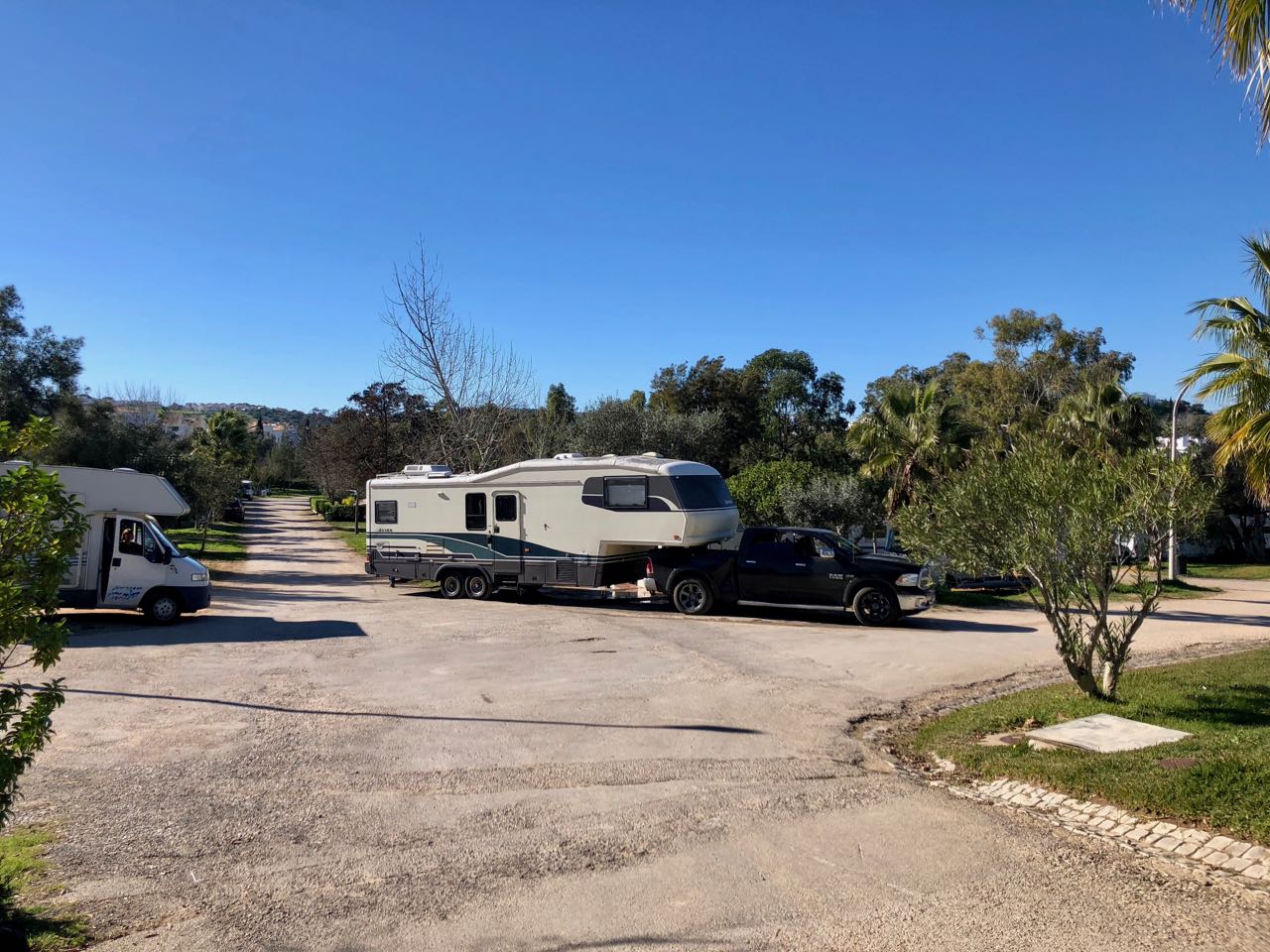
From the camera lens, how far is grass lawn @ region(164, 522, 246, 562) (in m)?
31.6

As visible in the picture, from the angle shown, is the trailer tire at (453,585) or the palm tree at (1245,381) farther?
the trailer tire at (453,585)

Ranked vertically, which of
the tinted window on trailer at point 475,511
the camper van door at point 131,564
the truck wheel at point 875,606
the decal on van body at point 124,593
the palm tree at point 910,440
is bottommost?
the truck wheel at point 875,606

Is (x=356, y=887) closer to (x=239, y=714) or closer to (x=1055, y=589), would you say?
(x=239, y=714)

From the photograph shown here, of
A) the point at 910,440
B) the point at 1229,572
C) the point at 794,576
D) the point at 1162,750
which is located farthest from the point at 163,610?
the point at 1229,572

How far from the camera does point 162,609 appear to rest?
15797 mm

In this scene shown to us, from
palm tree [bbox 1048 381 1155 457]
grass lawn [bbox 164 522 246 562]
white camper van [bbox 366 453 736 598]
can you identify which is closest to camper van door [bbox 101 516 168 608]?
white camper van [bbox 366 453 736 598]

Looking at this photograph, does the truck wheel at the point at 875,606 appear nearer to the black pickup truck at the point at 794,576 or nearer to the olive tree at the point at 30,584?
the black pickup truck at the point at 794,576

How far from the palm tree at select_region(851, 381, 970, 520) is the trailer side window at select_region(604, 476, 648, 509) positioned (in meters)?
8.17

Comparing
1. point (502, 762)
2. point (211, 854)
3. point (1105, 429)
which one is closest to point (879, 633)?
point (502, 762)

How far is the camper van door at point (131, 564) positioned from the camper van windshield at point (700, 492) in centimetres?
970

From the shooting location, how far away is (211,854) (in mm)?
5422

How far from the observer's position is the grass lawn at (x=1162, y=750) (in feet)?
19.5

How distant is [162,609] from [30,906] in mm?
12493

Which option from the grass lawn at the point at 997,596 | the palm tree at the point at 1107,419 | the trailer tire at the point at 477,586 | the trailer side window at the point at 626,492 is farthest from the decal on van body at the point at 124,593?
the palm tree at the point at 1107,419
